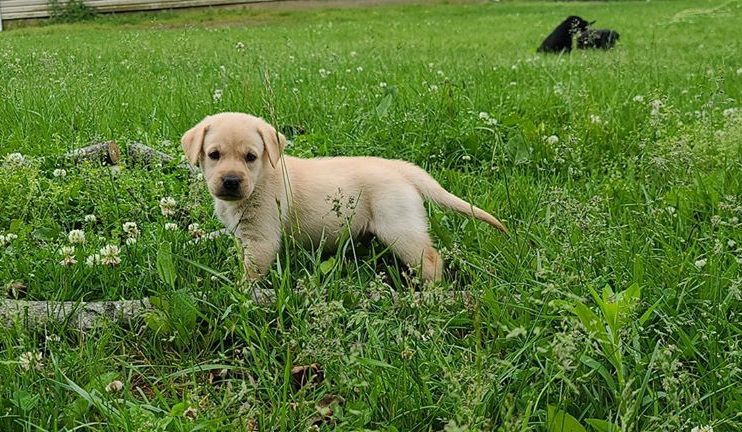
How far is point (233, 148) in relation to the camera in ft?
11.1

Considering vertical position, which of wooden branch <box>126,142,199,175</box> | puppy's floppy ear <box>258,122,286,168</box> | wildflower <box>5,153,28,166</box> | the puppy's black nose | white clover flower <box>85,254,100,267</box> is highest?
puppy's floppy ear <box>258,122,286,168</box>

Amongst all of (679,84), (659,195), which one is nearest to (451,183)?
(659,195)

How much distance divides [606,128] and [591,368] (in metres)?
3.05

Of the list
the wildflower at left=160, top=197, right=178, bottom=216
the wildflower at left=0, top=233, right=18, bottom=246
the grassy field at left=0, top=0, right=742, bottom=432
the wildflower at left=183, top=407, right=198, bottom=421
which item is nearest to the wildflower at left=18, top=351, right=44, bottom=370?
the grassy field at left=0, top=0, right=742, bottom=432

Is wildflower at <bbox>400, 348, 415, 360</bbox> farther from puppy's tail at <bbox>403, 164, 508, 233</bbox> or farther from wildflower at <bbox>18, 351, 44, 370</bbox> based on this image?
puppy's tail at <bbox>403, 164, 508, 233</bbox>

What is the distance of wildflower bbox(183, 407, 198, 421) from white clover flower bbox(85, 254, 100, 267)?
39.3 inches

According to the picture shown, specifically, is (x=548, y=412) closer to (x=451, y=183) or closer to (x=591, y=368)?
(x=591, y=368)

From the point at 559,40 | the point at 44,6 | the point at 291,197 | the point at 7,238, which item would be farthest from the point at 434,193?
the point at 44,6

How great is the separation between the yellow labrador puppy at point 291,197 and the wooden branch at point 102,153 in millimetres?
828

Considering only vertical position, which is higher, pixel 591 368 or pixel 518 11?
pixel 591 368

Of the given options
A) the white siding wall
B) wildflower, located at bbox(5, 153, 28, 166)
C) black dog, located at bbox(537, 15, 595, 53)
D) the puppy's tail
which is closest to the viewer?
the puppy's tail

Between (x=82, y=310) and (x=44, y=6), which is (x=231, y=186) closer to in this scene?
(x=82, y=310)

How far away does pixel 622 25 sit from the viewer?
61.4ft

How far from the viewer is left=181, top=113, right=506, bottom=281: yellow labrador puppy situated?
3.28 m
